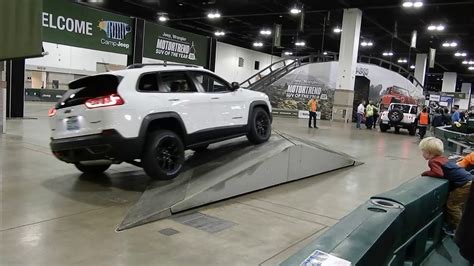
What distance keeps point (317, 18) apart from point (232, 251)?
2910 cm

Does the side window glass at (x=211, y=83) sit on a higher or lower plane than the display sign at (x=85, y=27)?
A: lower

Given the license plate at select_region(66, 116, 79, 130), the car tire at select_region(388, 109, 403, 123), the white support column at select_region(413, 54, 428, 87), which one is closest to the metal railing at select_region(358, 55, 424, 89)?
the white support column at select_region(413, 54, 428, 87)

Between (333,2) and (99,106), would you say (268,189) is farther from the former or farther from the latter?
(333,2)

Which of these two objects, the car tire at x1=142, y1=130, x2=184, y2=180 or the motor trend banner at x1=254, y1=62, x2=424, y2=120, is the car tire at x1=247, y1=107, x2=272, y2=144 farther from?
the motor trend banner at x1=254, y1=62, x2=424, y2=120

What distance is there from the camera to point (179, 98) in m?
6.27

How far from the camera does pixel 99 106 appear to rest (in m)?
5.55

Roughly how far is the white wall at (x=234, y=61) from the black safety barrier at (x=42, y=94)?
16.3 meters

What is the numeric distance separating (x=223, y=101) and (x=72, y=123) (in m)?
2.55

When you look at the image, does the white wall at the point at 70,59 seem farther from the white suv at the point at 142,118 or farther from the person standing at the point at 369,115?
the white suv at the point at 142,118

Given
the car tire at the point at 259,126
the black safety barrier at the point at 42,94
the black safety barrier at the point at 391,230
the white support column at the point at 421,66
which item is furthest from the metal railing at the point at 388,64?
the black safety barrier at the point at 391,230

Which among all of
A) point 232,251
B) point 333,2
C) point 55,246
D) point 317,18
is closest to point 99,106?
point 55,246

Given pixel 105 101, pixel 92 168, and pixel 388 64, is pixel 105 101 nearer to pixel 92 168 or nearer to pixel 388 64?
pixel 92 168

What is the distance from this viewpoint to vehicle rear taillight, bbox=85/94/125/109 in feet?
18.2

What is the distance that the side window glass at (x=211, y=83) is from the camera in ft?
23.2
